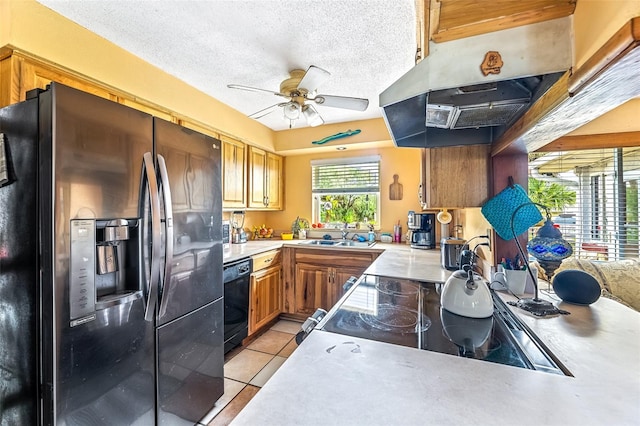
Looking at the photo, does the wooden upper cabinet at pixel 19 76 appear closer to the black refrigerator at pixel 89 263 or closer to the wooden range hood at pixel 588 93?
the black refrigerator at pixel 89 263

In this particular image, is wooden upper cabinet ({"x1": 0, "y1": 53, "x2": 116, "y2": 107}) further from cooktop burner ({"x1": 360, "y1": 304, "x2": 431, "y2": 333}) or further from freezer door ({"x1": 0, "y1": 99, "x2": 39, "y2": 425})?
cooktop burner ({"x1": 360, "y1": 304, "x2": 431, "y2": 333})

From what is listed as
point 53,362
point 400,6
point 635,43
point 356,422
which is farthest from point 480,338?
point 400,6

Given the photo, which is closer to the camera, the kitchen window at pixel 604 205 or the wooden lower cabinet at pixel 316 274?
the kitchen window at pixel 604 205

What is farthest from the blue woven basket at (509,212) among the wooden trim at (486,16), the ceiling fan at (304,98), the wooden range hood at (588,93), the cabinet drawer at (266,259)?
the cabinet drawer at (266,259)

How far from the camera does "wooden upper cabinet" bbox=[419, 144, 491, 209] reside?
1.57 metres

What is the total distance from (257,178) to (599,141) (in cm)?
307

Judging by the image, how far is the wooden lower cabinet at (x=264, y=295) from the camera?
105 inches

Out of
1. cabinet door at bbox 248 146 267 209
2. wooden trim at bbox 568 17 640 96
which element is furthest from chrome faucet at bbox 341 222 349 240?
wooden trim at bbox 568 17 640 96

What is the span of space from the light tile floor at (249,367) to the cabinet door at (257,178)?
1510 mm

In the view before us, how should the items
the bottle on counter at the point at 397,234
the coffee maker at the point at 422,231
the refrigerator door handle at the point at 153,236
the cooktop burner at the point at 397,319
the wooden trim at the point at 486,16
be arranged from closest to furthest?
the wooden trim at the point at 486,16 < the cooktop burner at the point at 397,319 < the refrigerator door handle at the point at 153,236 < the coffee maker at the point at 422,231 < the bottle on counter at the point at 397,234

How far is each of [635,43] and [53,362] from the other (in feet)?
6.14

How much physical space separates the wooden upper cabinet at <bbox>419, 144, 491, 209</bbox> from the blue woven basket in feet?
0.34

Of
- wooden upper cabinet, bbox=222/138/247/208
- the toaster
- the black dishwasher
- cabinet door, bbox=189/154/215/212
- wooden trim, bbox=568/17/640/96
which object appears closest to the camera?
wooden trim, bbox=568/17/640/96

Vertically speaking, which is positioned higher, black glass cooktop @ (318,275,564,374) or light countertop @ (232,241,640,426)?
light countertop @ (232,241,640,426)
